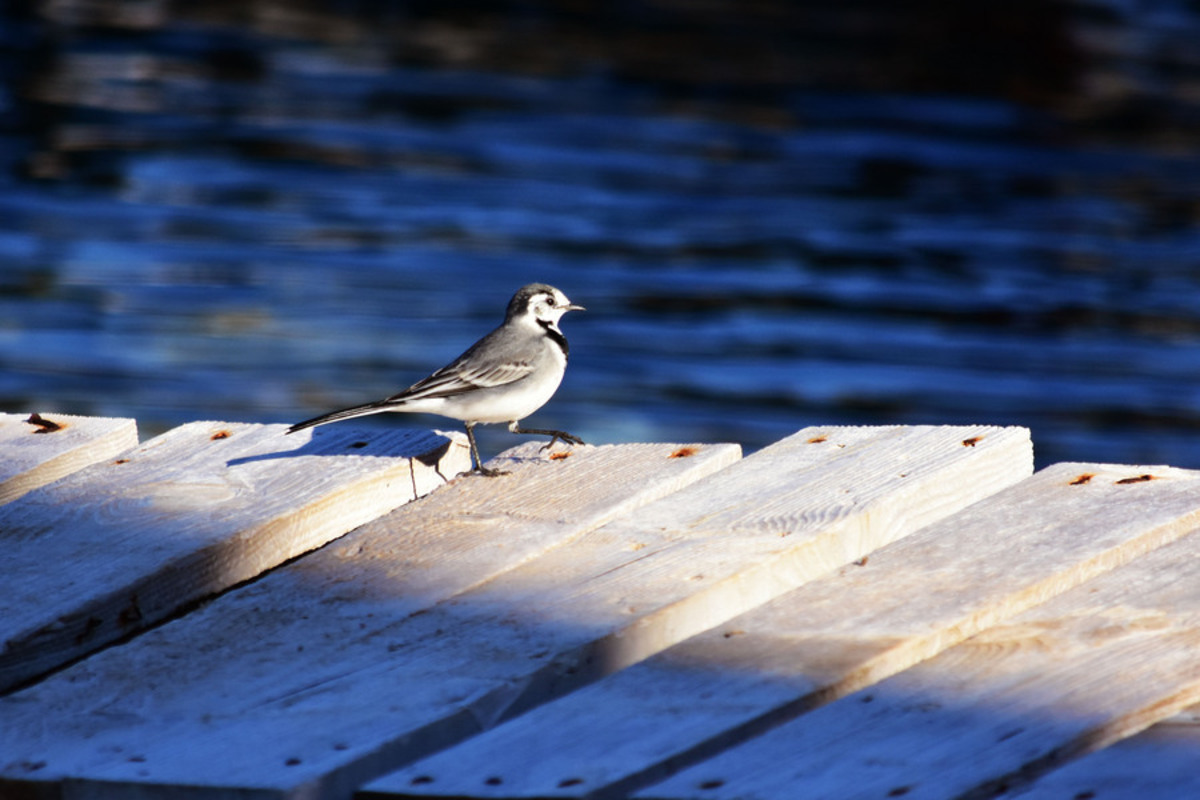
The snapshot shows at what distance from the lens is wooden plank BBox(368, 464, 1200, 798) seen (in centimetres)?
253

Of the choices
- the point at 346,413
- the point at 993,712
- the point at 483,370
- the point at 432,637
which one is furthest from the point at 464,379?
the point at 993,712

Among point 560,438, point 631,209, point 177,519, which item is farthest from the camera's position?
point 631,209

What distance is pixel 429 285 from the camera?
42.7ft

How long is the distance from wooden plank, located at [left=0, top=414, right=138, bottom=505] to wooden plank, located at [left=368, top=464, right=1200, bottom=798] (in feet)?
6.45

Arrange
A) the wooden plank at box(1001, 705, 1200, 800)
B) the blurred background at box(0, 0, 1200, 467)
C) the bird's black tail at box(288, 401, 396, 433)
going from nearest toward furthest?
the wooden plank at box(1001, 705, 1200, 800)
the bird's black tail at box(288, 401, 396, 433)
the blurred background at box(0, 0, 1200, 467)

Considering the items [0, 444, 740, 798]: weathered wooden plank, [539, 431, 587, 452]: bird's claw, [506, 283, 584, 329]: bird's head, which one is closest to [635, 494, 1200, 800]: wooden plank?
[0, 444, 740, 798]: weathered wooden plank

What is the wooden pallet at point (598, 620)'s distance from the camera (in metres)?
2.55

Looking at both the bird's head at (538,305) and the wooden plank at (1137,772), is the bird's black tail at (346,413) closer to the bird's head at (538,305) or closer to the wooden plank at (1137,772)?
the bird's head at (538,305)

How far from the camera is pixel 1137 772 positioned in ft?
7.95

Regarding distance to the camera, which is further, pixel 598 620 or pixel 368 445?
pixel 368 445

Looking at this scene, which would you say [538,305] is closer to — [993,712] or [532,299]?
[532,299]

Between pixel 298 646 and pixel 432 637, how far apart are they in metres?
0.24

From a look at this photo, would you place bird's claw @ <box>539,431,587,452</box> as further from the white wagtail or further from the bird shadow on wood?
the white wagtail

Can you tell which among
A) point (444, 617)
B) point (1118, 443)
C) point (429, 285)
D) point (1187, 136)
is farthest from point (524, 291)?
point (1187, 136)
